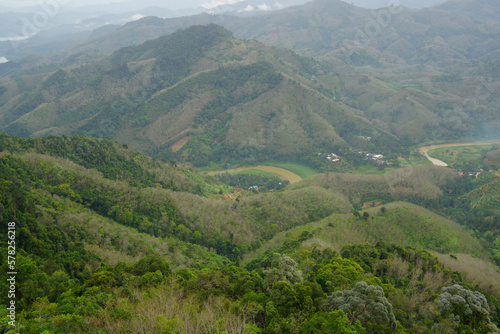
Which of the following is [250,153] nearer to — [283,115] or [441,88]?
[283,115]

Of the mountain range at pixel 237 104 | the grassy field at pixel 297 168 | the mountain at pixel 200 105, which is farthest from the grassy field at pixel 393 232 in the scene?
the mountain range at pixel 237 104

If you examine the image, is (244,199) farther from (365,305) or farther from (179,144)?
(179,144)

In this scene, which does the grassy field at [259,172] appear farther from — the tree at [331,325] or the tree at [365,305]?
the tree at [331,325]

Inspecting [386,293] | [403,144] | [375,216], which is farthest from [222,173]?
[386,293]

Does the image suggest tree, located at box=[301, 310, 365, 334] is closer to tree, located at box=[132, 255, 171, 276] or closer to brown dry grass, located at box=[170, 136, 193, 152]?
tree, located at box=[132, 255, 171, 276]

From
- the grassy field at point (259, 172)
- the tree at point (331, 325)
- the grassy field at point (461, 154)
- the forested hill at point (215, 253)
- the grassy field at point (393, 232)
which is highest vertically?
the tree at point (331, 325)

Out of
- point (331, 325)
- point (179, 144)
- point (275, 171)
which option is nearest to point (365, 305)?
point (331, 325)

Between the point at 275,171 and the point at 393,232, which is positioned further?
the point at 275,171
